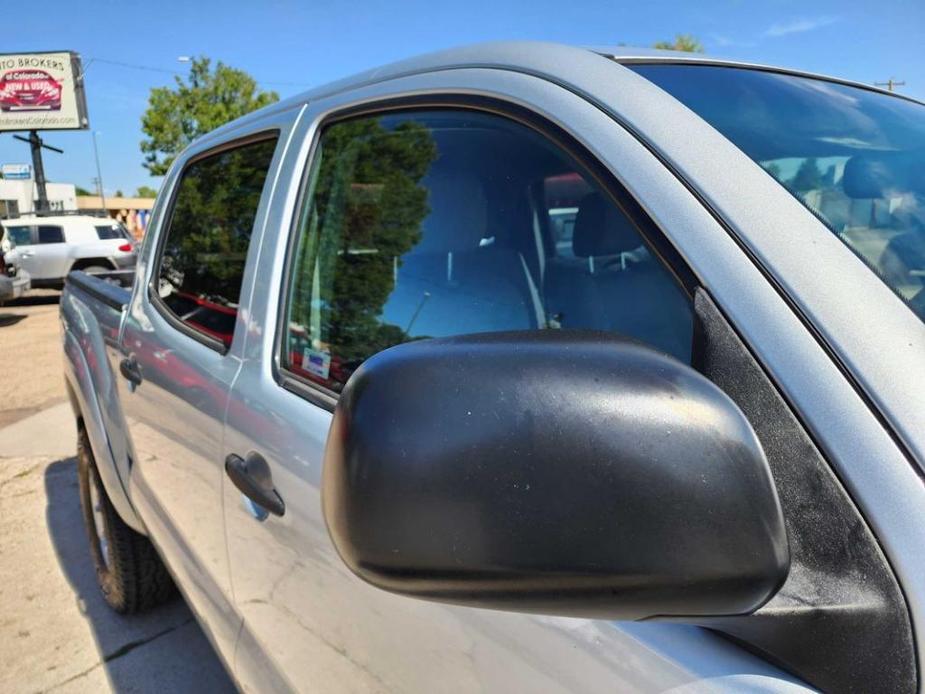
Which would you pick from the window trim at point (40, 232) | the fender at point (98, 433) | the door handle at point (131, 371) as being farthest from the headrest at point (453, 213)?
A: the window trim at point (40, 232)

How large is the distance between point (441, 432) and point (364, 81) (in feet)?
3.76

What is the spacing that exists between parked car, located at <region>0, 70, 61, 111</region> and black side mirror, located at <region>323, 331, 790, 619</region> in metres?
36.2

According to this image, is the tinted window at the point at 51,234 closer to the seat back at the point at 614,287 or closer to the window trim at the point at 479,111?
the window trim at the point at 479,111

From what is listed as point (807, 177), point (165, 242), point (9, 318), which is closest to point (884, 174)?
point (807, 177)

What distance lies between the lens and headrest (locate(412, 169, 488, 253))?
4.55 feet

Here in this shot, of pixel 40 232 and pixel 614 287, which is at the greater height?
pixel 614 287

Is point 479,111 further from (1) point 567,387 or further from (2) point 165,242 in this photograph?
(2) point 165,242

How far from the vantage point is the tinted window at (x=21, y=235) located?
15.5 meters

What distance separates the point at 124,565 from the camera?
290 cm

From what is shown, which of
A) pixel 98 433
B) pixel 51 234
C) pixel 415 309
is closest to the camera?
pixel 415 309

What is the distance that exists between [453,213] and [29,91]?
119ft

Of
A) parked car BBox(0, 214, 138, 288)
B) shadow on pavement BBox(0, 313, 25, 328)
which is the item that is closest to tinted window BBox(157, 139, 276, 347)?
shadow on pavement BBox(0, 313, 25, 328)

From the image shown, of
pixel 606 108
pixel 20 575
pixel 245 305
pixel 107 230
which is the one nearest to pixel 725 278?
pixel 606 108

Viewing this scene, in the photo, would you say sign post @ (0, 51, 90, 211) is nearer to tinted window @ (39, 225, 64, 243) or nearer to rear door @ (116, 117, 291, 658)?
tinted window @ (39, 225, 64, 243)
